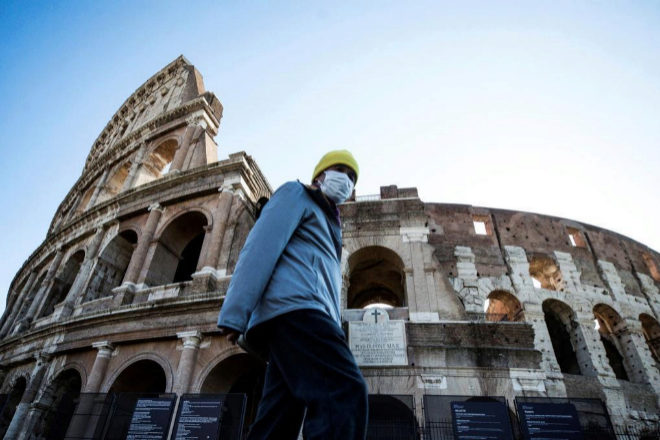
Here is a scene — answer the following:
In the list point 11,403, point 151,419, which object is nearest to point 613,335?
point 151,419

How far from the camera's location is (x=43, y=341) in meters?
11.8

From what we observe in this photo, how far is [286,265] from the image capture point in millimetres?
1793

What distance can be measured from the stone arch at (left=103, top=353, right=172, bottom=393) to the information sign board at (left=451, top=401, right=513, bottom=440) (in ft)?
21.4

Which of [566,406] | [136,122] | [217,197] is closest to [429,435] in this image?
[566,406]

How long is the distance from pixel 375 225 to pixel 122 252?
9.45 m

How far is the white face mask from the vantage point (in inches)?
90.7

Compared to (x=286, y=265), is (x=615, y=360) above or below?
above

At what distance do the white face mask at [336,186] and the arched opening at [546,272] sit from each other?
1286 centimetres

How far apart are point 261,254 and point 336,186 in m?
0.79

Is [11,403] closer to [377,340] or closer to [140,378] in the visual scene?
[140,378]

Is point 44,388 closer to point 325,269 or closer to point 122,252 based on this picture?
point 122,252

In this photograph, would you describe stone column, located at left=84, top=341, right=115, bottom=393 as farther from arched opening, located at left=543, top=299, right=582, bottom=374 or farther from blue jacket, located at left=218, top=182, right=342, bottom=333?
arched opening, located at left=543, top=299, right=582, bottom=374

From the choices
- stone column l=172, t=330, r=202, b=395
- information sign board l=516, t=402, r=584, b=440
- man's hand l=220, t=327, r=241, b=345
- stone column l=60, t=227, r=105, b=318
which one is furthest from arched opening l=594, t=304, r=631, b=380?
stone column l=60, t=227, r=105, b=318

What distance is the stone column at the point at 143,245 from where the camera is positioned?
1141 centimetres
